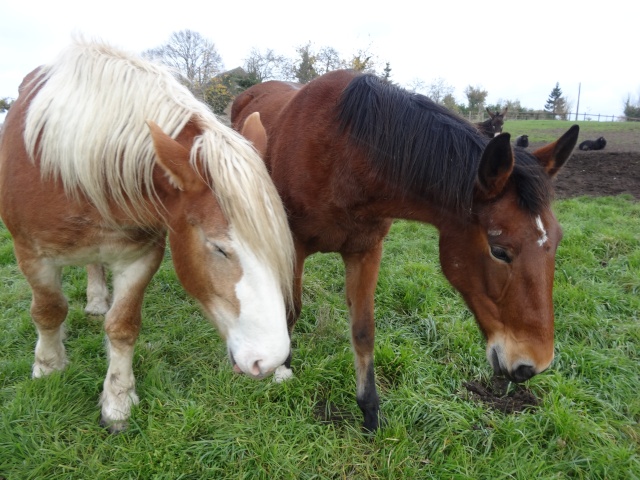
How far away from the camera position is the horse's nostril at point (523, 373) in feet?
6.33

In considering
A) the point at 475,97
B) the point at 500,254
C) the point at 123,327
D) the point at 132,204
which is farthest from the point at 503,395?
the point at 475,97

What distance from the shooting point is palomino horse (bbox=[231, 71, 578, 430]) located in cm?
187

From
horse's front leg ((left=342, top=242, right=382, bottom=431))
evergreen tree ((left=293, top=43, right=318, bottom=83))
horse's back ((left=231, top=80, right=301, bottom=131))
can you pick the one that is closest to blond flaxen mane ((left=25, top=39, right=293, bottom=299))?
horse's front leg ((left=342, top=242, right=382, bottom=431))

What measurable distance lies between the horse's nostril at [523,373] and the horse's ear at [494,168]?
83 centimetres

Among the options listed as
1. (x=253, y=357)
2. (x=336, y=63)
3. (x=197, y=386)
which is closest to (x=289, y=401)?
(x=197, y=386)

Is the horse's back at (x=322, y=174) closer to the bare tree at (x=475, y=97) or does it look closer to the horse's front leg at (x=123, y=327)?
the horse's front leg at (x=123, y=327)

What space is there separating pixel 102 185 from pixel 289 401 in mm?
1713

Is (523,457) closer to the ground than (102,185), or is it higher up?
closer to the ground

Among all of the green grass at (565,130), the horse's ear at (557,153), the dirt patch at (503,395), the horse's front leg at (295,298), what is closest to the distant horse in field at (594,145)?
the green grass at (565,130)

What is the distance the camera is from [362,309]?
2.76 meters

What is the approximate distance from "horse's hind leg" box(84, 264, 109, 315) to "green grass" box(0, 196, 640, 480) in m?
0.10

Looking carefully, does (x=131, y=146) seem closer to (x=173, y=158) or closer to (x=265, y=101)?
(x=173, y=158)

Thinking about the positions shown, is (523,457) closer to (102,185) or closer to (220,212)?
(220,212)

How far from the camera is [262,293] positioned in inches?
69.3
